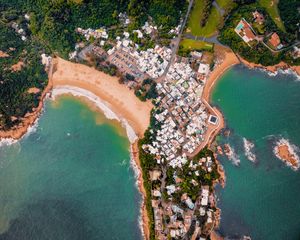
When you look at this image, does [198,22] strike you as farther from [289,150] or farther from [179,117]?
[289,150]

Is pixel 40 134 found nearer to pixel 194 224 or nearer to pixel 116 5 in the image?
pixel 116 5

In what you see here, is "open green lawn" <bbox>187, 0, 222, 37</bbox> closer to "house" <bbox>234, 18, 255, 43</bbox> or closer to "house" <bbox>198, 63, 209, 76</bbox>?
"house" <bbox>234, 18, 255, 43</bbox>

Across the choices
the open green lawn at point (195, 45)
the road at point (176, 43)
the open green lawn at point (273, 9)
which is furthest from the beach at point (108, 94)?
the open green lawn at point (273, 9)

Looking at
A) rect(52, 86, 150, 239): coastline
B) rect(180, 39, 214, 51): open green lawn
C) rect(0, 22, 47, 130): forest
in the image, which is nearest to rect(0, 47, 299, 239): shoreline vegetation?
rect(52, 86, 150, 239): coastline

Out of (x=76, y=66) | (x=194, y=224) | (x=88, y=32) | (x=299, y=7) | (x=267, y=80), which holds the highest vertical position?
(x=299, y=7)

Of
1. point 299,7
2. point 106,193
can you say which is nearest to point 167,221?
point 106,193

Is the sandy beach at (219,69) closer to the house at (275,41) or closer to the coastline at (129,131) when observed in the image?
the house at (275,41)

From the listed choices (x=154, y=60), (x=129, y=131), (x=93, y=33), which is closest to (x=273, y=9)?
(x=154, y=60)
